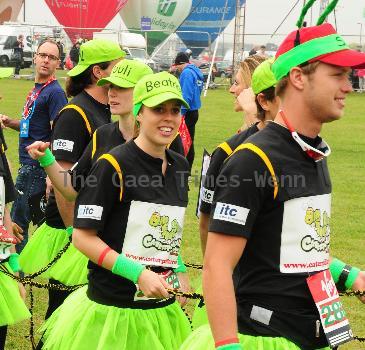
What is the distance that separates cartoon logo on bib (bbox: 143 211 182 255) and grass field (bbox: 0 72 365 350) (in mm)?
1700

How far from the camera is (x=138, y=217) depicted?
418 centimetres

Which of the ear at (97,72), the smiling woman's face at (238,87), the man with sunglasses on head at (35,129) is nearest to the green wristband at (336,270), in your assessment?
the smiling woman's face at (238,87)

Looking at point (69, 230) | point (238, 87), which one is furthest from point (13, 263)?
point (238, 87)

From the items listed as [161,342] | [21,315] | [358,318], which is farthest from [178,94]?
[358,318]

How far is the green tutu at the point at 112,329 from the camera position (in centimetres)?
427

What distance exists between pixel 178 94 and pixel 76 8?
45865 mm

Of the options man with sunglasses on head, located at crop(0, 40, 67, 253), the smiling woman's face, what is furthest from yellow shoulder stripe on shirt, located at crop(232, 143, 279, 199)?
man with sunglasses on head, located at crop(0, 40, 67, 253)

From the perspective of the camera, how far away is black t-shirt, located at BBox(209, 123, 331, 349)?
2953 millimetres

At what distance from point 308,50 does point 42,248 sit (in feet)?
11.7

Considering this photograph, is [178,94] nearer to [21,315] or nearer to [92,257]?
[92,257]

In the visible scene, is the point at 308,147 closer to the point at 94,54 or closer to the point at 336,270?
the point at 336,270

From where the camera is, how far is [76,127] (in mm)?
5695

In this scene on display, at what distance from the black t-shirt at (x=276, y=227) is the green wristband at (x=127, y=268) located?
88 cm

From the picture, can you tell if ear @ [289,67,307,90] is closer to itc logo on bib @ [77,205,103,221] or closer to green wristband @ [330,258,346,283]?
green wristband @ [330,258,346,283]
